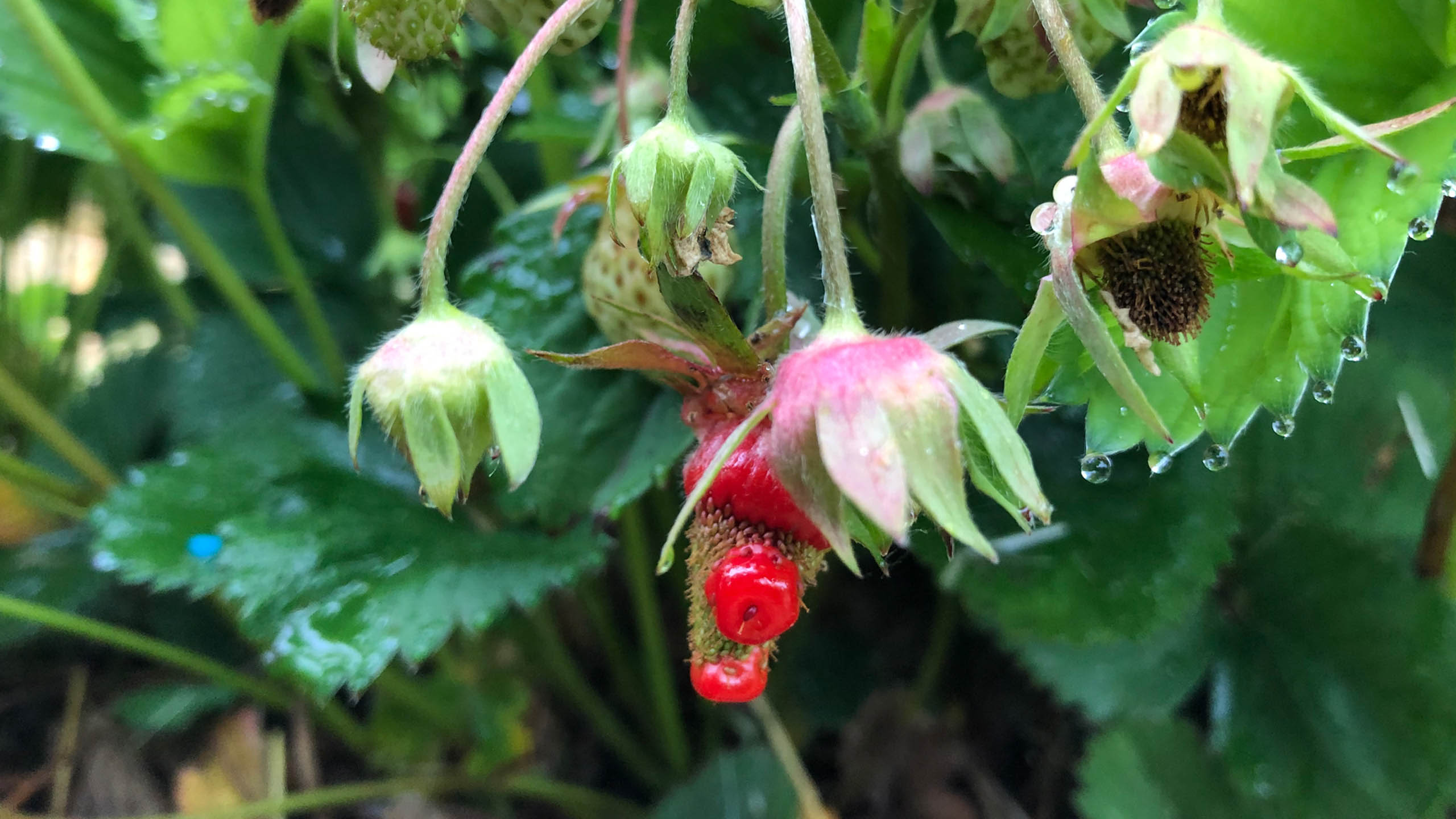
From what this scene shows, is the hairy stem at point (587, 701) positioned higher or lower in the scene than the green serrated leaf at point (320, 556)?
lower

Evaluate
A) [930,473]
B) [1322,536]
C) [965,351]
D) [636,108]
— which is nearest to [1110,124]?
[930,473]

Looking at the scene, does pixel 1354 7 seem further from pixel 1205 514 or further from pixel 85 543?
pixel 85 543

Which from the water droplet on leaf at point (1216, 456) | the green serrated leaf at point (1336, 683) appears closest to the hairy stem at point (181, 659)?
the water droplet on leaf at point (1216, 456)

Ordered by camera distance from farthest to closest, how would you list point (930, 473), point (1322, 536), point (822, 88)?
point (1322, 536), point (822, 88), point (930, 473)

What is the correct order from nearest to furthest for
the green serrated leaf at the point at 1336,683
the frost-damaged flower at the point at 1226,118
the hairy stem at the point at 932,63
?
1. the frost-damaged flower at the point at 1226,118
2. the hairy stem at the point at 932,63
3. the green serrated leaf at the point at 1336,683

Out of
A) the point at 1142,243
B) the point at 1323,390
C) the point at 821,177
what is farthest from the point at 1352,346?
the point at 821,177

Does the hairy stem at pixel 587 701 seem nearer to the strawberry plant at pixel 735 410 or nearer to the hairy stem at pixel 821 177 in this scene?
the strawberry plant at pixel 735 410

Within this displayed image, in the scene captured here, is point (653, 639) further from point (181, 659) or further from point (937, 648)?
point (181, 659)
